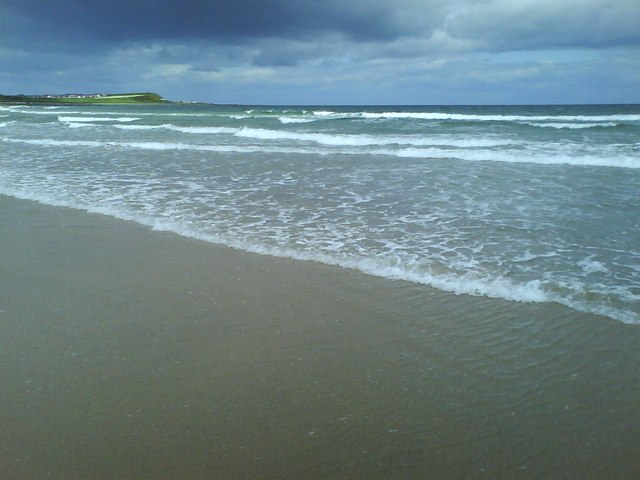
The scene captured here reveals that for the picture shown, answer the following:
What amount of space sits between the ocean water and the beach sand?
0.63m

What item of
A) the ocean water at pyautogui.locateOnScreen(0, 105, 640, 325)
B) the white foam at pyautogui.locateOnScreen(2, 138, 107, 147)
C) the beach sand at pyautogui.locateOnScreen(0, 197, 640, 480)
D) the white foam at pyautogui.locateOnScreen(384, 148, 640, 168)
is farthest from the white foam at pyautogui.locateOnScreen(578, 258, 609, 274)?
the white foam at pyautogui.locateOnScreen(2, 138, 107, 147)

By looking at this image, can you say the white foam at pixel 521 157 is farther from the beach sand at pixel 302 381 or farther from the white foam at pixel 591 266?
the beach sand at pixel 302 381

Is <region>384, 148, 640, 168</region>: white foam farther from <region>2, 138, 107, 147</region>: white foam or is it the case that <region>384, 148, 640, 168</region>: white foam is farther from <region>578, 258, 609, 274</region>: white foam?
<region>2, 138, 107, 147</region>: white foam

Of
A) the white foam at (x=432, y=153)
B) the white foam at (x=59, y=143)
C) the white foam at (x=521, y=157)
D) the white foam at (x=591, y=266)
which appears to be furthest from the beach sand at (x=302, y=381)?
the white foam at (x=59, y=143)

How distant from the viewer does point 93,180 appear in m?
10.9

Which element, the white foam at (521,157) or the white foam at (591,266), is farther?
the white foam at (521,157)

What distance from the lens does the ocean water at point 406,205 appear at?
5.30 m

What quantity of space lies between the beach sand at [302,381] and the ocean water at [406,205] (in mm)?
632

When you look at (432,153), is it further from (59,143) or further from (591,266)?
(59,143)

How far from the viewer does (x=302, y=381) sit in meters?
3.39

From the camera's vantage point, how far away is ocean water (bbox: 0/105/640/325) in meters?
5.30

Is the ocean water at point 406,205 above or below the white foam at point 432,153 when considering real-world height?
below

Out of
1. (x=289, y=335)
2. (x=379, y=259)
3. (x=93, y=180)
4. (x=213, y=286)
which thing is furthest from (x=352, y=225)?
(x=93, y=180)

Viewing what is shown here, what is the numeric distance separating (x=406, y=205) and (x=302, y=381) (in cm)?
547
